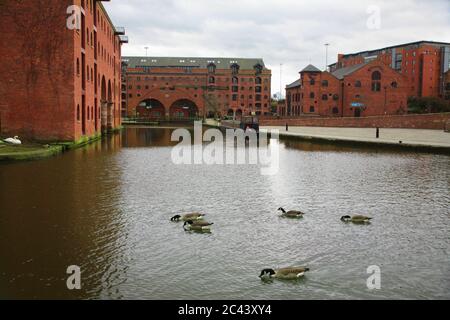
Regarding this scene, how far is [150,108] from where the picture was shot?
10781cm

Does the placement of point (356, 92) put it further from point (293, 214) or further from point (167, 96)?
point (293, 214)

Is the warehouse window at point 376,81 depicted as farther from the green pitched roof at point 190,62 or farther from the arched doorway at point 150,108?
the arched doorway at point 150,108

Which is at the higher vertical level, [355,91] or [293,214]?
[355,91]

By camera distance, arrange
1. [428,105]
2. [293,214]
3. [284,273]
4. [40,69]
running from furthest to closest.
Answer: [428,105], [40,69], [293,214], [284,273]

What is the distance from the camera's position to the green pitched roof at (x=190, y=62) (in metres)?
108

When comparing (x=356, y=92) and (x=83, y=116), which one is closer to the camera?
(x=83, y=116)

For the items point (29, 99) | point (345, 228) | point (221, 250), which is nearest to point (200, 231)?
point (221, 250)

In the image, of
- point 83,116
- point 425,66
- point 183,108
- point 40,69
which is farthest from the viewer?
point 183,108

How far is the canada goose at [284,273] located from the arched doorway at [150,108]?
102m

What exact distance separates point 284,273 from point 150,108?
10303cm

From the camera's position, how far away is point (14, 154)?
71.7 ft

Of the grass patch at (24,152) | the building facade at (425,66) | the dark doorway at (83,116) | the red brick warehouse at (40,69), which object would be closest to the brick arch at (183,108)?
the building facade at (425,66)

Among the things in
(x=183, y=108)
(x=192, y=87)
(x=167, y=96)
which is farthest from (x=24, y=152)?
(x=183, y=108)
